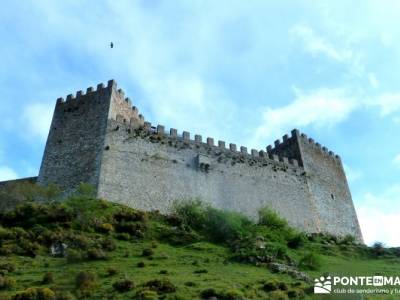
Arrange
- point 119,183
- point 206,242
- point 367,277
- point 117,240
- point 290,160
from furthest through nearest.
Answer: point 290,160 < point 119,183 < point 206,242 < point 117,240 < point 367,277

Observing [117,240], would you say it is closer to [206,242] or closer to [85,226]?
[85,226]

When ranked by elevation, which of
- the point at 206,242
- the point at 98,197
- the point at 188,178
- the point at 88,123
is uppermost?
the point at 88,123

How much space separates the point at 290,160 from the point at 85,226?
24054 millimetres

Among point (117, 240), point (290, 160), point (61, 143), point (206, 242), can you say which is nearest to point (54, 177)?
point (61, 143)

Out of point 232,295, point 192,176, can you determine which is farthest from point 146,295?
point 192,176

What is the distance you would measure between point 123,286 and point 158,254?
7.03 metres

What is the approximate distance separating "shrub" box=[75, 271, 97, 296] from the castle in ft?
44.1

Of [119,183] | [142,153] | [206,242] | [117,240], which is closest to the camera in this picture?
[117,240]

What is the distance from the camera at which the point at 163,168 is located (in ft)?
137

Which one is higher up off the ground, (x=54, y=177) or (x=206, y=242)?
(x=54, y=177)

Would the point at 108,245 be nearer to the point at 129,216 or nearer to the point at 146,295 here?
the point at 129,216

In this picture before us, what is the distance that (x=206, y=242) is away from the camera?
35.0m

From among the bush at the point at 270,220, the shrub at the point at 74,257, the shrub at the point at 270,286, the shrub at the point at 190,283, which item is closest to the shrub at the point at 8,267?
the shrub at the point at 74,257

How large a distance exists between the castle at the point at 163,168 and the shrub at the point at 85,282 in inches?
529
